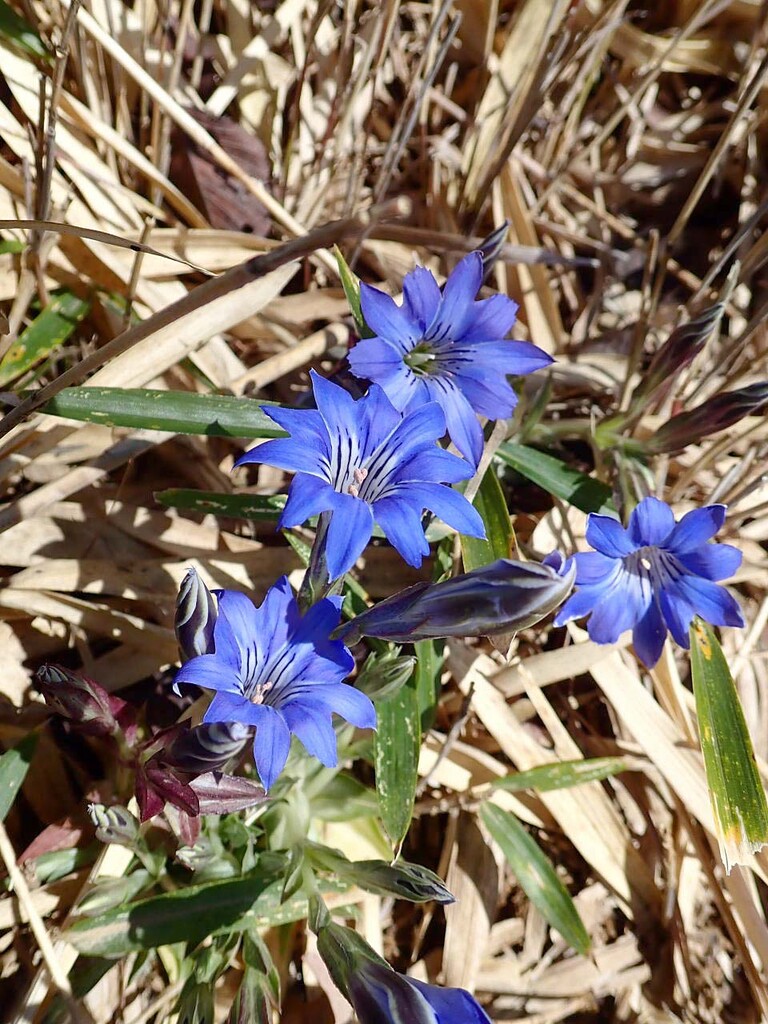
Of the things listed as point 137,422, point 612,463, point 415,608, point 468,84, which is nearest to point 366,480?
point 415,608

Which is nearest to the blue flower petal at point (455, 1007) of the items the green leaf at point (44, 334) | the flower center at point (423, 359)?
the flower center at point (423, 359)

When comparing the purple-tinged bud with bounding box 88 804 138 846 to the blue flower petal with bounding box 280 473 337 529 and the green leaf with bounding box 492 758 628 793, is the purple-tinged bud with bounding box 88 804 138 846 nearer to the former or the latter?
the blue flower petal with bounding box 280 473 337 529

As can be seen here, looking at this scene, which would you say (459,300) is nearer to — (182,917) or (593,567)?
(593,567)

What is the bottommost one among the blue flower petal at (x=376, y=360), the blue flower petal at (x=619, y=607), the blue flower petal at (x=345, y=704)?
the blue flower petal at (x=619, y=607)

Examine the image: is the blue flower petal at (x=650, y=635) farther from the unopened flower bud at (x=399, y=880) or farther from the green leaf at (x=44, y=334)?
the green leaf at (x=44, y=334)

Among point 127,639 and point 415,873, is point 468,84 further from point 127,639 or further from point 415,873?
point 415,873

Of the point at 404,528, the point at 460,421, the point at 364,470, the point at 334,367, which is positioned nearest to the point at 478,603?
the point at 404,528
